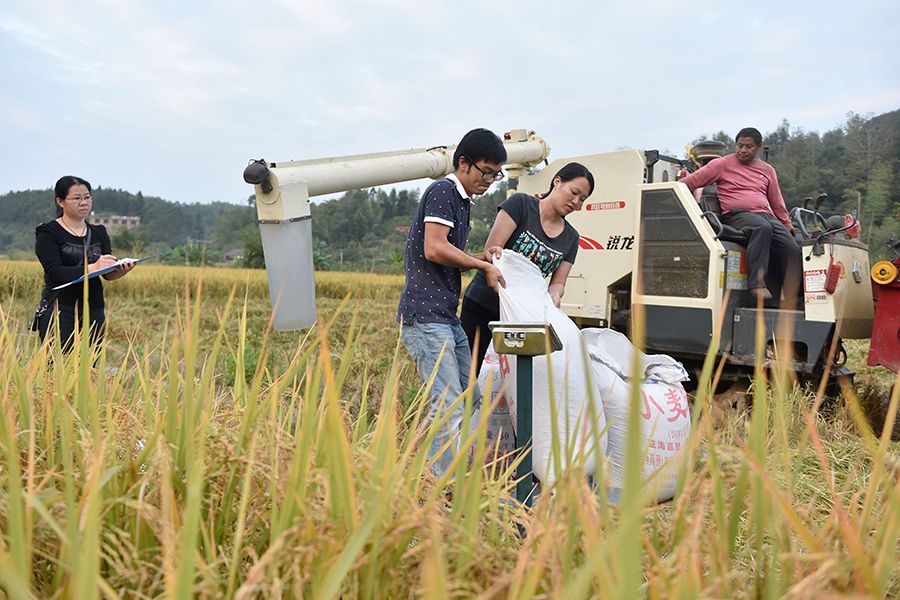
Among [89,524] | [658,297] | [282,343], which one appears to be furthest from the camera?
[282,343]

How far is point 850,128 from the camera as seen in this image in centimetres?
3906

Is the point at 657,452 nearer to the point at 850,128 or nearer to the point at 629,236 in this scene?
the point at 629,236

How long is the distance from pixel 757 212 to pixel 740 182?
0.86 feet

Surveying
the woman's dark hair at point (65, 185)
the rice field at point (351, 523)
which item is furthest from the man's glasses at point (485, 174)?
the woman's dark hair at point (65, 185)

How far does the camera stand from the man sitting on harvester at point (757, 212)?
4109mm

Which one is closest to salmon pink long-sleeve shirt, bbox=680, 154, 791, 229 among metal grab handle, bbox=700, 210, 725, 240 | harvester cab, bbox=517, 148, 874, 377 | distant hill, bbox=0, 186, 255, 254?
harvester cab, bbox=517, 148, 874, 377

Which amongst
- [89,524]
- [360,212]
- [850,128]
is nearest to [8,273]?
[89,524]

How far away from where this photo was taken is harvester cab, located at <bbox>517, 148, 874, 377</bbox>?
3928 mm

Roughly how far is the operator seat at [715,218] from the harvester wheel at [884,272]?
833 millimetres

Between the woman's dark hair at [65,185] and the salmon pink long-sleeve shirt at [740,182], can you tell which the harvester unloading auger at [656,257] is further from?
the woman's dark hair at [65,185]

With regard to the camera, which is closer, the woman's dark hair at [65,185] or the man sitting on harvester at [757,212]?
the woman's dark hair at [65,185]

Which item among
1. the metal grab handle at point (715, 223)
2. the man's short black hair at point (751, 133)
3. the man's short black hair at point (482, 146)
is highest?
the man's short black hair at point (751, 133)

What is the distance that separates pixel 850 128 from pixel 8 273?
4595 centimetres

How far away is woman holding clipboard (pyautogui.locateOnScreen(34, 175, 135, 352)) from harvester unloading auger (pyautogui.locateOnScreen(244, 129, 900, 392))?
0.90 meters
